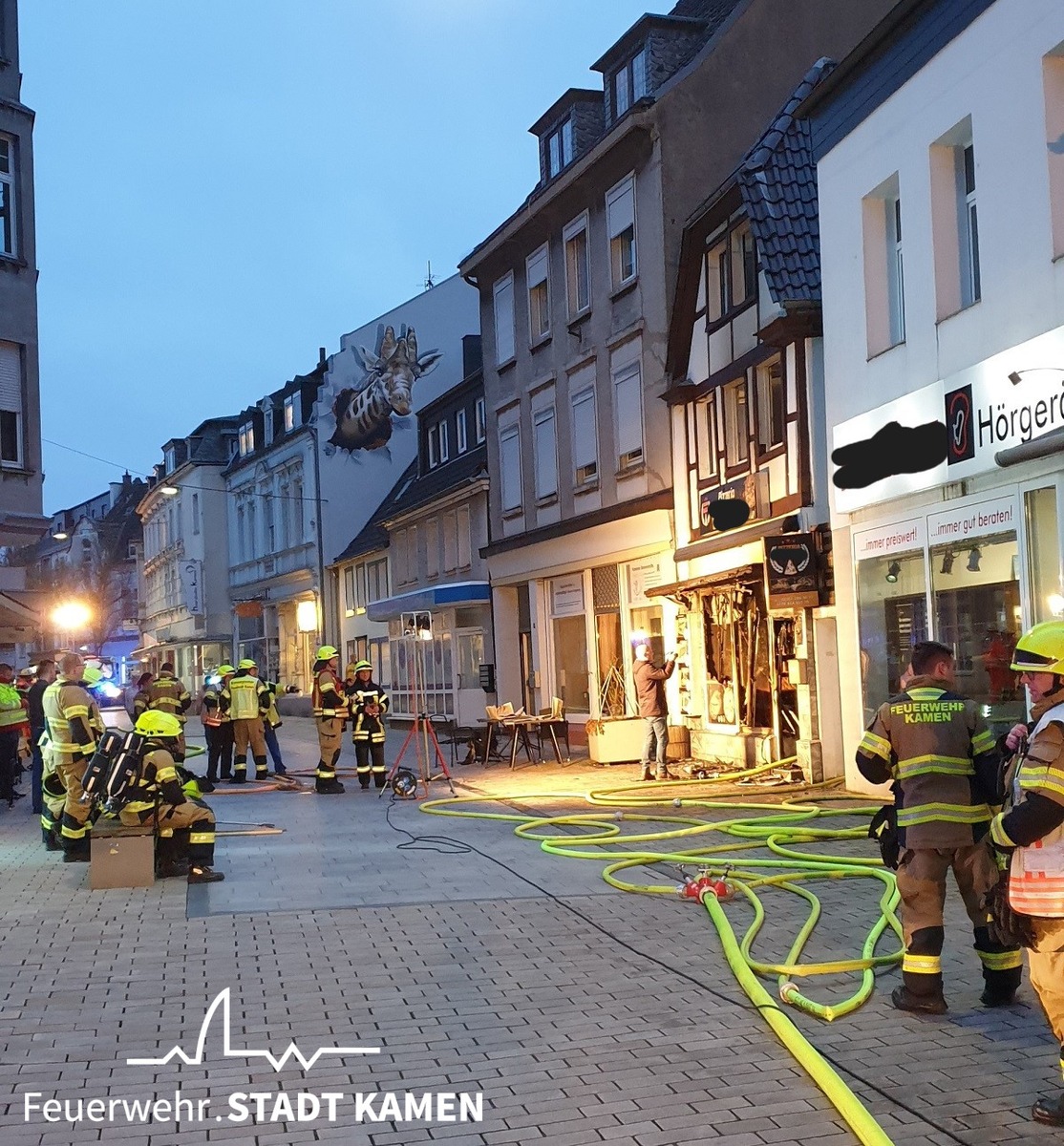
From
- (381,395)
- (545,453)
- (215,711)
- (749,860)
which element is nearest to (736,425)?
(545,453)

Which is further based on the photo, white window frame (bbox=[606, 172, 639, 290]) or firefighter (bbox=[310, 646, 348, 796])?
white window frame (bbox=[606, 172, 639, 290])

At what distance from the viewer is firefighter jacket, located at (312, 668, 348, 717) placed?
19.0 m

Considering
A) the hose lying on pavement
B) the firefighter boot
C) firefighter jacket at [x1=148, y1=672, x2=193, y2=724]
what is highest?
firefighter jacket at [x1=148, y1=672, x2=193, y2=724]

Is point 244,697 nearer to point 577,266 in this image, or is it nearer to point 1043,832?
point 577,266

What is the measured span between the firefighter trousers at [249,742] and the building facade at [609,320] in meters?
6.45

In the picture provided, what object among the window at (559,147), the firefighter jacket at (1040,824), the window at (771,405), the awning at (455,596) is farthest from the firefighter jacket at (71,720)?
the awning at (455,596)

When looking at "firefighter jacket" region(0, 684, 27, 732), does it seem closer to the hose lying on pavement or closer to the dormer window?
the hose lying on pavement

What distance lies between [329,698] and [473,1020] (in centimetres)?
1243

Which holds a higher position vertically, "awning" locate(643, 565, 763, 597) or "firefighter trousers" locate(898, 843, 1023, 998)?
"awning" locate(643, 565, 763, 597)

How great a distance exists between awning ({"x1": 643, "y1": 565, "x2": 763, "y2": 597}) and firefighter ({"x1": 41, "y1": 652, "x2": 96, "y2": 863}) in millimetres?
9274

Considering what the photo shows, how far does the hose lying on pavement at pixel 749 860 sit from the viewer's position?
6.62m

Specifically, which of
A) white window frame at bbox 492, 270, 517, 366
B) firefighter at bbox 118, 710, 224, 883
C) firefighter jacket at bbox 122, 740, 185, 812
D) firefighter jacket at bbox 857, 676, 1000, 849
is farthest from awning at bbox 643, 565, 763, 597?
firefighter jacket at bbox 857, 676, 1000, 849

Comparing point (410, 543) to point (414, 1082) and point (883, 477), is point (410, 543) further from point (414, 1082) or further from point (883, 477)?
point (414, 1082)

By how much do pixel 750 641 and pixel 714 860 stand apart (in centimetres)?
900
